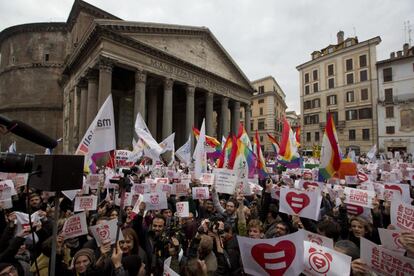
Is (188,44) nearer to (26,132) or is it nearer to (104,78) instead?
(104,78)

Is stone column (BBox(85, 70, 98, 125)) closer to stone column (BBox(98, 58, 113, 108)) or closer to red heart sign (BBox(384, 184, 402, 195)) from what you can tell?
stone column (BBox(98, 58, 113, 108))

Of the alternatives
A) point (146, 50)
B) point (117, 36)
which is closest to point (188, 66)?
point (146, 50)

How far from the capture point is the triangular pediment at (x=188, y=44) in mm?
23903

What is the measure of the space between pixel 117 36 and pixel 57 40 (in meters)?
24.1

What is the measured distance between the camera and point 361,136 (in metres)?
43.0

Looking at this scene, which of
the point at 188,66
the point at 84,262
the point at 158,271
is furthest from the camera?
the point at 188,66

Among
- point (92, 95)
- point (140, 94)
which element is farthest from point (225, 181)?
point (92, 95)

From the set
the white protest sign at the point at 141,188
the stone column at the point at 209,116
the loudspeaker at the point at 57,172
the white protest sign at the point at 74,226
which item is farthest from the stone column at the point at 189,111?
the loudspeaker at the point at 57,172

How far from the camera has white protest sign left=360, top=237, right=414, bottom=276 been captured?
2465 millimetres

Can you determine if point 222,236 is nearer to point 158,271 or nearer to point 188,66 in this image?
point 158,271

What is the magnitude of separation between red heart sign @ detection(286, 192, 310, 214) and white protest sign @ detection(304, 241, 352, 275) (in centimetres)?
205

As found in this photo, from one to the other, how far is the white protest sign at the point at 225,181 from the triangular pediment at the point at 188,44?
19.4 metres

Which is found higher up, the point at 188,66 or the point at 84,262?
the point at 188,66

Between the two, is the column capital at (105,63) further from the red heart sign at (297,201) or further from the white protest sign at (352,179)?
the red heart sign at (297,201)
